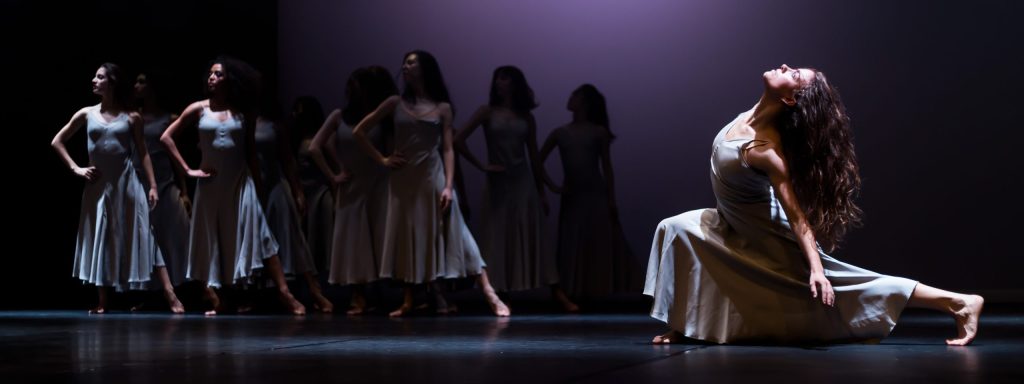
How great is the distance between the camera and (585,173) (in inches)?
335

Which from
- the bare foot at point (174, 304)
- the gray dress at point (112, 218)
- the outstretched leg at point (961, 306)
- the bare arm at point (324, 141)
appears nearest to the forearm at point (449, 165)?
the bare arm at point (324, 141)

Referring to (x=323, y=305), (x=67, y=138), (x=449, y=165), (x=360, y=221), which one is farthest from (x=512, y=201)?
(x=67, y=138)

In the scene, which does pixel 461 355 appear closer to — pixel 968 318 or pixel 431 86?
pixel 968 318

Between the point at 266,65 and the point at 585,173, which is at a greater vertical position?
the point at 266,65

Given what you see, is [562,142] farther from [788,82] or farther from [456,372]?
[456,372]

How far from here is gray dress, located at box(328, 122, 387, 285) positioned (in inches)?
304

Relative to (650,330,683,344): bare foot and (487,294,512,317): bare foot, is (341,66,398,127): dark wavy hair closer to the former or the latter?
(487,294,512,317): bare foot

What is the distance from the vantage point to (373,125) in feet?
24.3

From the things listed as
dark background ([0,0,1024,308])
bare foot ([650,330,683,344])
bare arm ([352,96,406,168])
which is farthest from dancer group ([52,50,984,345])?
bare foot ([650,330,683,344])

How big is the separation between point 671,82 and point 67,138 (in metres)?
4.27

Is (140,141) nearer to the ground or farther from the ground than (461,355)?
farther from the ground

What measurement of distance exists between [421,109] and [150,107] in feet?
7.28

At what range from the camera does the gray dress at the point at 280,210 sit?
26.5 feet

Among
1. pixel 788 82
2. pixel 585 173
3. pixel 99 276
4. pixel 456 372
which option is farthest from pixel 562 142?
pixel 456 372
